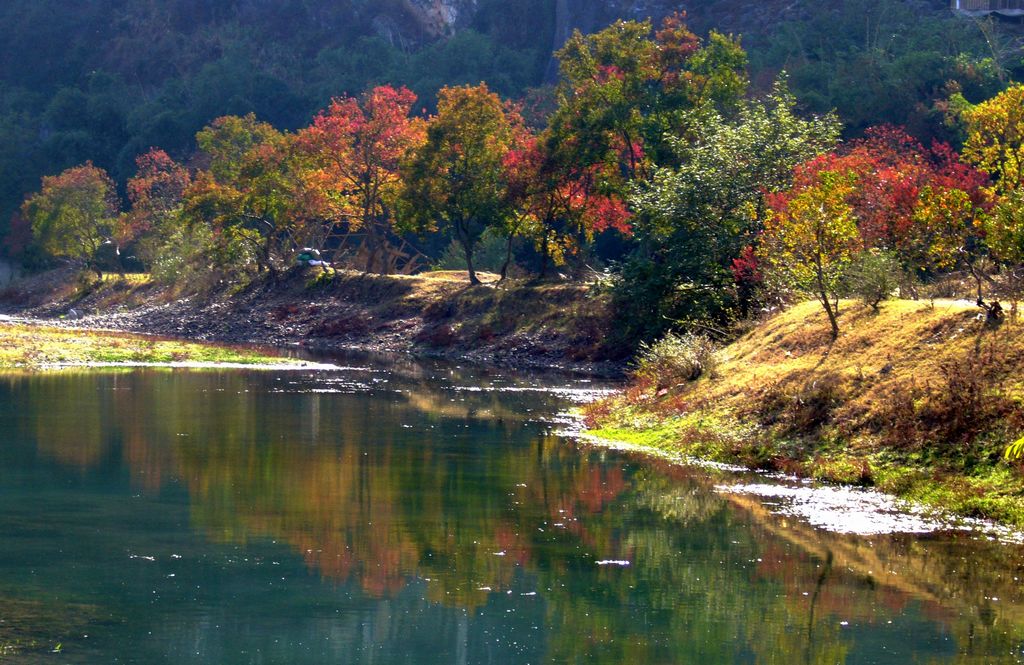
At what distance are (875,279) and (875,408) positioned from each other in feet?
17.7

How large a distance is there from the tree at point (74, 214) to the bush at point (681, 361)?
64.3 metres

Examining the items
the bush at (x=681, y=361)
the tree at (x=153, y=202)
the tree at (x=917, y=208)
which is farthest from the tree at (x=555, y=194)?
the tree at (x=153, y=202)

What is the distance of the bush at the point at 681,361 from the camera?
33.2 meters

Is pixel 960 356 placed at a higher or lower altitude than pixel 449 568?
higher

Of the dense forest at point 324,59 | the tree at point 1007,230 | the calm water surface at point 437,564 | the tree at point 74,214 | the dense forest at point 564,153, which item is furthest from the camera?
the tree at point 74,214

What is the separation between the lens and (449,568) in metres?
18.0

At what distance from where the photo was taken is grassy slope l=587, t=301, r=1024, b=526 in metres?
22.7

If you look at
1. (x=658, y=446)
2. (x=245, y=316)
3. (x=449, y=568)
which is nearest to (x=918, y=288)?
(x=658, y=446)

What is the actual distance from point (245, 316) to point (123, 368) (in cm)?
2494

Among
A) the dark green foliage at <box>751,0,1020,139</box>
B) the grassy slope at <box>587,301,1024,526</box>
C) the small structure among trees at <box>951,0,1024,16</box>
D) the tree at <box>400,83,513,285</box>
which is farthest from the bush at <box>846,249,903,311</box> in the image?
the small structure among trees at <box>951,0,1024,16</box>

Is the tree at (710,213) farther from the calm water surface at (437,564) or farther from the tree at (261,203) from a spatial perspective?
the tree at (261,203)

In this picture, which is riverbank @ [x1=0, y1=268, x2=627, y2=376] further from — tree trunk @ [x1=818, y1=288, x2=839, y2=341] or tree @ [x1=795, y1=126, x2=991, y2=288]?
tree trunk @ [x1=818, y1=288, x2=839, y2=341]

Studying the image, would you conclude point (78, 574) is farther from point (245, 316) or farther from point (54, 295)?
point (54, 295)

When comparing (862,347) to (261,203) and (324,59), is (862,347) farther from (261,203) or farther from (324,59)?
(324,59)
